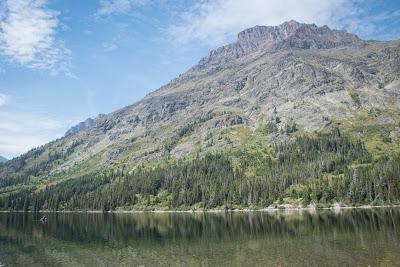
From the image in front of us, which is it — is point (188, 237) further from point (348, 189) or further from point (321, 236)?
point (348, 189)

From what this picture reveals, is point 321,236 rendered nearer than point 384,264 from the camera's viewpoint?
No

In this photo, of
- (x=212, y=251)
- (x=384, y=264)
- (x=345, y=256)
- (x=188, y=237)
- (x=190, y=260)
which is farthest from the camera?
(x=188, y=237)

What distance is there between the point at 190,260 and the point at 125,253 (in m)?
17.5

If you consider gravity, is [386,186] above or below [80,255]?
above

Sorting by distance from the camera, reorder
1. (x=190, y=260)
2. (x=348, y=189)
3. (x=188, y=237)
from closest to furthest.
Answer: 1. (x=190, y=260)
2. (x=188, y=237)
3. (x=348, y=189)

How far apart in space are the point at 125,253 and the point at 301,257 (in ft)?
116

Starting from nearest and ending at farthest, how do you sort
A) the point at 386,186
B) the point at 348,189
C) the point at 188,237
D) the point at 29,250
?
the point at 29,250 < the point at 188,237 < the point at 386,186 < the point at 348,189

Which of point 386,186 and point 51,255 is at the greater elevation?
point 386,186

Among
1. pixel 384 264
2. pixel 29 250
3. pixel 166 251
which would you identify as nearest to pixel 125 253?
pixel 166 251

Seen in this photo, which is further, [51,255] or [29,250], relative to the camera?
[29,250]

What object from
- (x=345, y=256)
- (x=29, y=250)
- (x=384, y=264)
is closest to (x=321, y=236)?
(x=345, y=256)

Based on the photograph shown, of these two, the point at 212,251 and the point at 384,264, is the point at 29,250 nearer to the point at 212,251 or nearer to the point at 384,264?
the point at 212,251

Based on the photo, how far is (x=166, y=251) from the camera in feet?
257

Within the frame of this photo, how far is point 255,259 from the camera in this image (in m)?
63.8
